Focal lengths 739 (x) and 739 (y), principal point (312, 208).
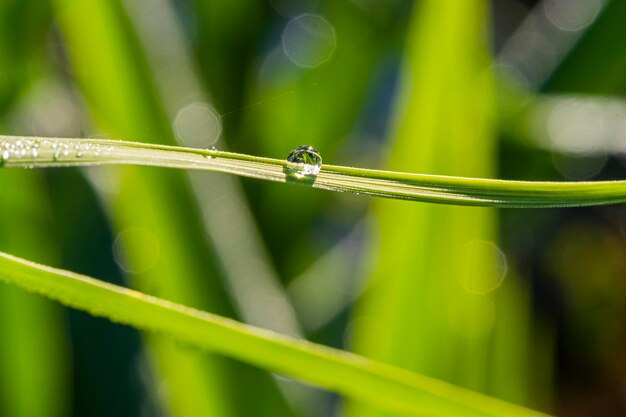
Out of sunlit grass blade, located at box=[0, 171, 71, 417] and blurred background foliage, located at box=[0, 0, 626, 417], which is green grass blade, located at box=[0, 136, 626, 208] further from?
sunlit grass blade, located at box=[0, 171, 71, 417]

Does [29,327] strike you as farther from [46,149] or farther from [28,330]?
[46,149]

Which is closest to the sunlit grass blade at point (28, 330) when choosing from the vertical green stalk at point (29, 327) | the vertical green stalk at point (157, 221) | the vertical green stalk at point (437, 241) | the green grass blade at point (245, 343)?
the vertical green stalk at point (29, 327)

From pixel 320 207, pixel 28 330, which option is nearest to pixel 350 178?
pixel 28 330

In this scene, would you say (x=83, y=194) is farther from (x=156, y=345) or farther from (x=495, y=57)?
(x=495, y=57)

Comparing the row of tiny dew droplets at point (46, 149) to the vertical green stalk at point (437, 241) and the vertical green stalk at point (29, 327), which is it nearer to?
the vertical green stalk at point (437, 241)

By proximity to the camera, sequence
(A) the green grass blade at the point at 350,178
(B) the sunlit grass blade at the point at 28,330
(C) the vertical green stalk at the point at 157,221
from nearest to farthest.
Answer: (A) the green grass blade at the point at 350,178 < (C) the vertical green stalk at the point at 157,221 < (B) the sunlit grass blade at the point at 28,330

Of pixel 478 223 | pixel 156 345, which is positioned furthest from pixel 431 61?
pixel 156 345
